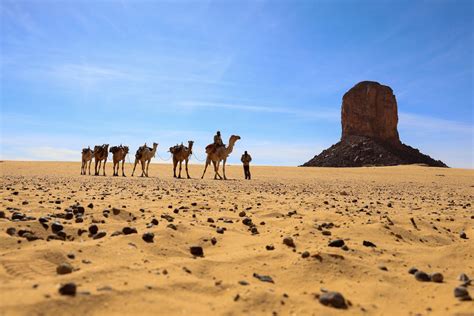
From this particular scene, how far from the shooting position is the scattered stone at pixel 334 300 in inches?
136

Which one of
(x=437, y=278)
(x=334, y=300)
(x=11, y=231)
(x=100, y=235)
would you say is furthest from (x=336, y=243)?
(x=11, y=231)

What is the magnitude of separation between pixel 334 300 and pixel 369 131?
126403 millimetres

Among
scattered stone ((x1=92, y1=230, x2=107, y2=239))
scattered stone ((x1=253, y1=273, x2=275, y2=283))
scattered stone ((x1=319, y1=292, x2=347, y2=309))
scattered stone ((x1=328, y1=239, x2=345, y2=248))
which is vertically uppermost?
scattered stone ((x1=92, y1=230, x2=107, y2=239))

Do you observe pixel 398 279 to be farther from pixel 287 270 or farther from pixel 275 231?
pixel 275 231

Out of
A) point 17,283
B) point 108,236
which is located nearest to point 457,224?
point 108,236

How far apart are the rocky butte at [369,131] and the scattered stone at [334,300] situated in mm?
98772

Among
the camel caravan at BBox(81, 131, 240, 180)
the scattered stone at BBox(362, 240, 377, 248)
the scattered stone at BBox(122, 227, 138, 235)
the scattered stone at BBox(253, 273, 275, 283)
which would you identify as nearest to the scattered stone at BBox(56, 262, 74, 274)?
the scattered stone at BBox(122, 227, 138, 235)

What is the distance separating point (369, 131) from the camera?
122562 mm

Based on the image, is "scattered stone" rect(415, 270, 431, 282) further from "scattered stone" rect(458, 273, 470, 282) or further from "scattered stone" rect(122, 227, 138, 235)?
"scattered stone" rect(122, 227, 138, 235)

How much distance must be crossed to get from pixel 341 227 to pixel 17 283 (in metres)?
4.93

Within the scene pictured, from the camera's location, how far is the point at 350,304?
3543 millimetres

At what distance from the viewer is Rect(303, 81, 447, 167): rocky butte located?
103625 millimetres

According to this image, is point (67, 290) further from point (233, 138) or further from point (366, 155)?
point (366, 155)

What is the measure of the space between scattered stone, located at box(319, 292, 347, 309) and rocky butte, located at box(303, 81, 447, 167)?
9877 cm
